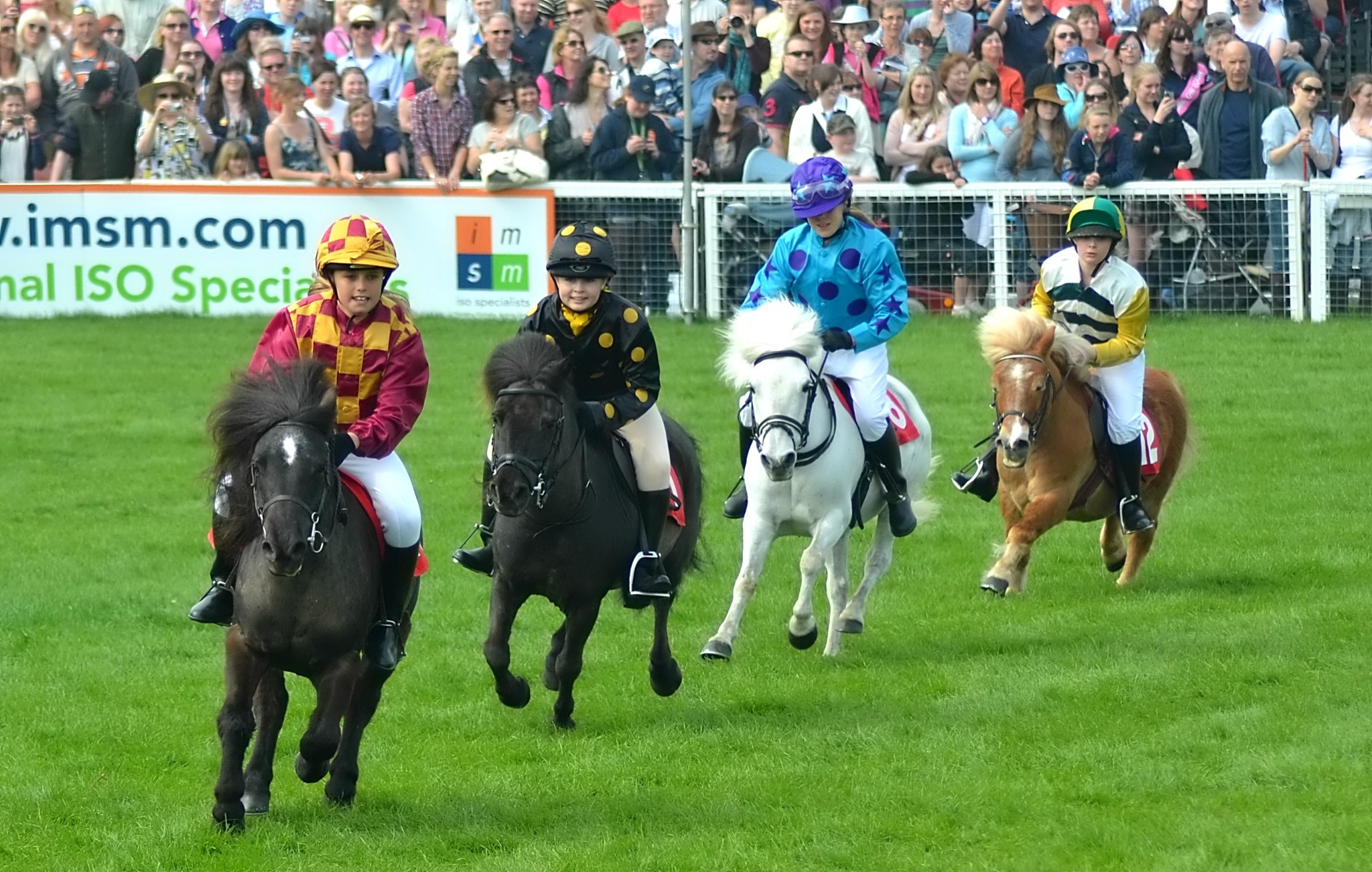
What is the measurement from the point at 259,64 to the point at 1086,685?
43.8 ft

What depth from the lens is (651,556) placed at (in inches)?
313

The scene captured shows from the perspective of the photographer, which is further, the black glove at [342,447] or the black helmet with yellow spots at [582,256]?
the black helmet with yellow spots at [582,256]

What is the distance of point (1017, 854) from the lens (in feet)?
20.2

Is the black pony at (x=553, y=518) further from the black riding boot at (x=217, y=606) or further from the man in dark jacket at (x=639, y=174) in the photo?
the man in dark jacket at (x=639, y=174)

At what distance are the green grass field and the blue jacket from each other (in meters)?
1.55

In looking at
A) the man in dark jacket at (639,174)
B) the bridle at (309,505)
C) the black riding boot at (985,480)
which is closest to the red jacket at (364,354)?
the bridle at (309,505)

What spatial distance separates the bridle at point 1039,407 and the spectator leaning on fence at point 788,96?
8619mm

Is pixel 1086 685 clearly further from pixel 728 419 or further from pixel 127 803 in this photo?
pixel 728 419

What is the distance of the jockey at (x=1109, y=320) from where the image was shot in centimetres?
1018

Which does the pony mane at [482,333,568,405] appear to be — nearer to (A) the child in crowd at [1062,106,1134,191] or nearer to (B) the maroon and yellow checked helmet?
(B) the maroon and yellow checked helmet

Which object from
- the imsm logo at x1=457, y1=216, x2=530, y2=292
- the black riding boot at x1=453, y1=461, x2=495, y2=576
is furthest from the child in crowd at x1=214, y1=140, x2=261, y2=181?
the black riding boot at x1=453, y1=461, x2=495, y2=576

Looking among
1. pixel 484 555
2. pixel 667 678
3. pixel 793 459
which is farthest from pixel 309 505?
pixel 793 459

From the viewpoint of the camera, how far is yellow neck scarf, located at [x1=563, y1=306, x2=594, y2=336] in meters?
7.93

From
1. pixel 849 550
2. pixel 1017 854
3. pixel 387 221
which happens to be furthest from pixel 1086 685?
pixel 387 221
